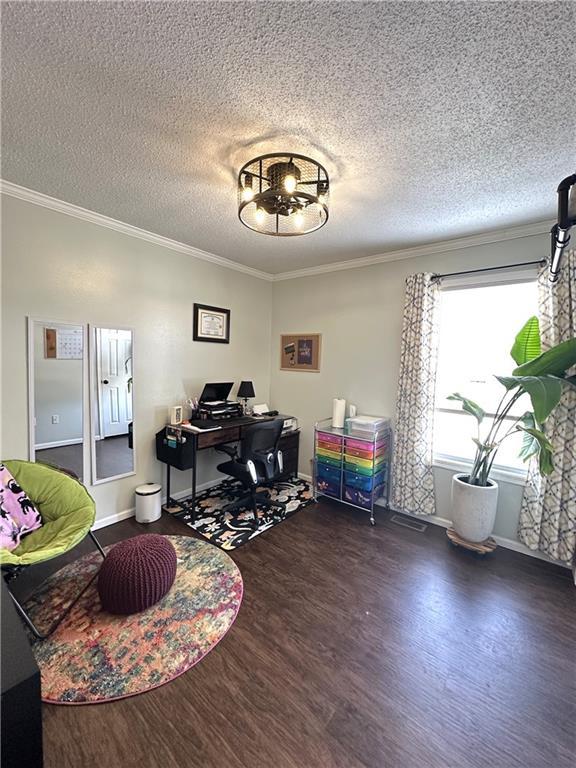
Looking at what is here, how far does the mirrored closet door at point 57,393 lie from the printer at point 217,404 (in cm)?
109

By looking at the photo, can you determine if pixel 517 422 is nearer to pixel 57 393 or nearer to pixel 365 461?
pixel 365 461

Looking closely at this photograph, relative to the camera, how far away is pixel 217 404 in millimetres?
3414

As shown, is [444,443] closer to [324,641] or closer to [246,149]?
[324,641]

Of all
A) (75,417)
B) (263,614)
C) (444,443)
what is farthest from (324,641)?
(75,417)

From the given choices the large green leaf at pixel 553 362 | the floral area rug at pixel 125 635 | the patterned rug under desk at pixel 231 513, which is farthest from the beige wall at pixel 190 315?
the floral area rug at pixel 125 635

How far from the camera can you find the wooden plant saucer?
2480 millimetres

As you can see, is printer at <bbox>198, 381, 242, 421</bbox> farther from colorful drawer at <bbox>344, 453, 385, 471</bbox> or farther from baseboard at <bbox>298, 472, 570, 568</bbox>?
baseboard at <bbox>298, 472, 570, 568</bbox>

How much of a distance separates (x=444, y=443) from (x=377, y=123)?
2652mm

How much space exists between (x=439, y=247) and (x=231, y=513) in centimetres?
326

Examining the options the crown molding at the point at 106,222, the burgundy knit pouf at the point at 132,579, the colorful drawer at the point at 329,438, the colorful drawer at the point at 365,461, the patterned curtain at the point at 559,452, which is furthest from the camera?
the colorful drawer at the point at 329,438

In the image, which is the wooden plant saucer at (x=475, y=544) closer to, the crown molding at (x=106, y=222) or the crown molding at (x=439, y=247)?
the crown molding at (x=439, y=247)

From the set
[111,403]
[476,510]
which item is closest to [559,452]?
[476,510]

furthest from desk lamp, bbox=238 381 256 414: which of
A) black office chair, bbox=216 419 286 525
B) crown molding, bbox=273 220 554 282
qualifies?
crown molding, bbox=273 220 554 282

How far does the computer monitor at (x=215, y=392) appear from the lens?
3.38 meters
